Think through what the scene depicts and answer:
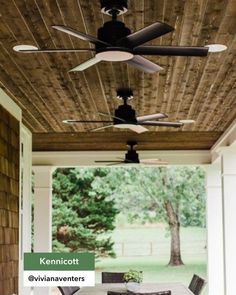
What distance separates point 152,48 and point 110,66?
4.79ft

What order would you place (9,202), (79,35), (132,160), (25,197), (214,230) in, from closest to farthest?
(79,35) < (9,202) < (25,197) < (132,160) < (214,230)

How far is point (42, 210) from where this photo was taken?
391 inches

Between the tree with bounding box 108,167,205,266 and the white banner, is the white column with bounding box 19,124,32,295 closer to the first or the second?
the white banner

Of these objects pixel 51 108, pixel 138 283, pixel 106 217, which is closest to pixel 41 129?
pixel 51 108

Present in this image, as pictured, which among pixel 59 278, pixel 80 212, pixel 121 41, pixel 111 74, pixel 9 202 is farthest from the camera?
pixel 80 212

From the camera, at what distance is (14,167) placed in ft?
20.1

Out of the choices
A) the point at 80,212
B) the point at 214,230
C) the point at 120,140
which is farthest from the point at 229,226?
the point at 80,212

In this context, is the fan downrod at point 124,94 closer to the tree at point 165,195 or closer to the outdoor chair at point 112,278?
the outdoor chair at point 112,278

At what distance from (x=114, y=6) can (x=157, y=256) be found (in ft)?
52.6

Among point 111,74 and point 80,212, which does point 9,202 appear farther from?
point 80,212

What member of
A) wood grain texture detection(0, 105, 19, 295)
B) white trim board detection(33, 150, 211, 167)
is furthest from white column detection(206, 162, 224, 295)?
wood grain texture detection(0, 105, 19, 295)

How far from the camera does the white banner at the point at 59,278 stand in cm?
376

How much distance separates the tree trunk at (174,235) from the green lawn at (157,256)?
0.20 meters

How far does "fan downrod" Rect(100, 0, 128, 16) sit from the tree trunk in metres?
15.9
